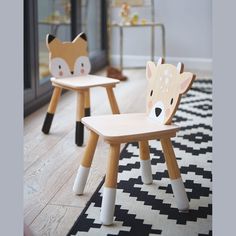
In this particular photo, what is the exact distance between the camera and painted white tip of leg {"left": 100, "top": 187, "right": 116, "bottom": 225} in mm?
1729

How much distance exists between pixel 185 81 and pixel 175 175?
32 centimetres

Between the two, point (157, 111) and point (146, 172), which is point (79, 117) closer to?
point (146, 172)

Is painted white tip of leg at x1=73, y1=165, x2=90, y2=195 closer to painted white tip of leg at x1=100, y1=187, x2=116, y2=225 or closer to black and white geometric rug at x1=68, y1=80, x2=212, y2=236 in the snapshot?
black and white geometric rug at x1=68, y1=80, x2=212, y2=236

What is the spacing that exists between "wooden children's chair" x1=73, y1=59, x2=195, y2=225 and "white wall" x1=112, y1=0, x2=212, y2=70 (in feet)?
9.56

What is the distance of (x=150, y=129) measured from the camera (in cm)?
178

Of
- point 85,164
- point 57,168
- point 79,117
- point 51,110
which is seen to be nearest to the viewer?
point 85,164

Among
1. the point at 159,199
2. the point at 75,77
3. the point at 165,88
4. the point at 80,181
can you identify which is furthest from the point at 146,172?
the point at 75,77

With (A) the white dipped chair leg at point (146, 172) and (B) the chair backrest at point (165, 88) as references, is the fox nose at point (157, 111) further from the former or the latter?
(A) the white dipped chair leg at point (146, 172)

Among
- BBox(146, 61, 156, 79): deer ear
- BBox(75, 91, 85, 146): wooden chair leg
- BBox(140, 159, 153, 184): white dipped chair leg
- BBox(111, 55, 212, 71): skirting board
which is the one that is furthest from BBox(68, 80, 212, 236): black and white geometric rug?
BBox(111, 55, 212, 71): skirting board

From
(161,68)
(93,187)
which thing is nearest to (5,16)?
(161,68)

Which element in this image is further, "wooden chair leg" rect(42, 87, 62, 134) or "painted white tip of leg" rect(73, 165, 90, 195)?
"wooden chair leg" rect(42, 87, 62, 134)

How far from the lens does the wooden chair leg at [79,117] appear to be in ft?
8.45

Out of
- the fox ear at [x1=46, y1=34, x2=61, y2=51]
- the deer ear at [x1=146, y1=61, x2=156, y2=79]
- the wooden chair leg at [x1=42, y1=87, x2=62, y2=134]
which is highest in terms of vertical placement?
the fox ear at [x1=46, y1=34, x2=61, y2=51]

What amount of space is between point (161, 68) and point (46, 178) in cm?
69
